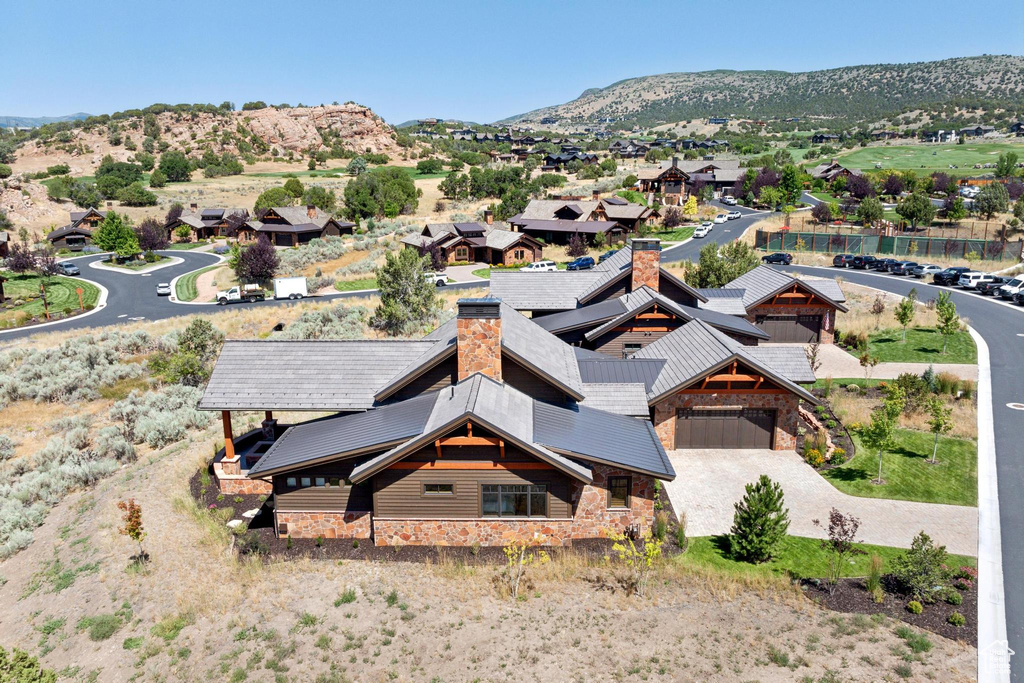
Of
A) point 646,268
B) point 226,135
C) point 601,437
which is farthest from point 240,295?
point 226,135

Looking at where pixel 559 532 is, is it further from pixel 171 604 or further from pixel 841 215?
pixel 841 215

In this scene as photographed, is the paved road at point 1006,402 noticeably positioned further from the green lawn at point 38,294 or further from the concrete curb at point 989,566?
the green lawn at point 38,294

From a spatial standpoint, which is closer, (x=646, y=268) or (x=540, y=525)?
(x=540, y=525)

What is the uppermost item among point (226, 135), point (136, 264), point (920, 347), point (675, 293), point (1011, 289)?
point (226, 135)

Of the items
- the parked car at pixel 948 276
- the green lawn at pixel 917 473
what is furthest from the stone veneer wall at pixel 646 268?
the parked car at pixel 948 276

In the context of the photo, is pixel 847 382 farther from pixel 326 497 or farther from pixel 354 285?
pixel 354 285

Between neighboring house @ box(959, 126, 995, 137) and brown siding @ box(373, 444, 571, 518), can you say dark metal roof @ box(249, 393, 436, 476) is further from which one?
neighboring house @ box(959, 126, 995, 137)
